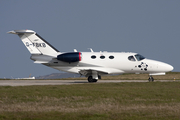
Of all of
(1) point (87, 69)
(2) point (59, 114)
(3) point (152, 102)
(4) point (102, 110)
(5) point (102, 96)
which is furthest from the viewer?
(1) point (87, 69)

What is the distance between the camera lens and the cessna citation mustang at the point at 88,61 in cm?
3050

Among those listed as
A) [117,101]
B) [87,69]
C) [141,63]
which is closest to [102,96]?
→ [117,101]

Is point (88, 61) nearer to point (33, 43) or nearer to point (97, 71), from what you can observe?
point (97, 71)

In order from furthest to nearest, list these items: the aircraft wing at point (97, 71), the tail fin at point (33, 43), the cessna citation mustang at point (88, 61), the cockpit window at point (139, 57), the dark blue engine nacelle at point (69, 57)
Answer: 1. the cockpit window at point (139, 57)
2. the tail fin at point (33, 43)
3. the cessna citation mustang at point (88, 61)
4. the dark blue engine nacelle at point (69, 57)
5. the aircraft wing at point (97, 71)

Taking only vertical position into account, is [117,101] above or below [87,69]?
below

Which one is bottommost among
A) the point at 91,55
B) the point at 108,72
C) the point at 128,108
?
the point at 128,108

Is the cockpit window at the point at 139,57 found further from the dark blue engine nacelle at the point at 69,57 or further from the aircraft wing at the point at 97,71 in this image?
the dark blue engine nacelle at the point at 69,57

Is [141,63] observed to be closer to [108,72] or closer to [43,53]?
[108,72]

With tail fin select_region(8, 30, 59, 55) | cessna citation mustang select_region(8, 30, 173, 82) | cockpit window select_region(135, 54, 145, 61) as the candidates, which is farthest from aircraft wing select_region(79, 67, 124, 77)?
tail fin select_region(8, 30, 59, 55)

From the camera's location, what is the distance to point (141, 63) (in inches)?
1219

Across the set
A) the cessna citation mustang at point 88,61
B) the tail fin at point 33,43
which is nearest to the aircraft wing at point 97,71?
A: the cessna citation mustang at point 88,61

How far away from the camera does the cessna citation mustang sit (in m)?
30.5

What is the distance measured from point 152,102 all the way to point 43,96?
6606mm

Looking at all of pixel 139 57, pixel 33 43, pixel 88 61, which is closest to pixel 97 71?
pixel 88 61
